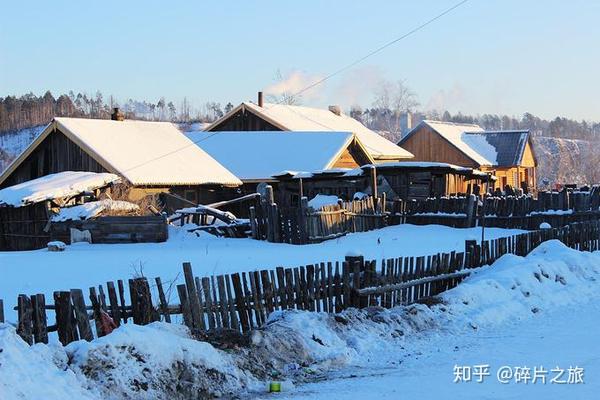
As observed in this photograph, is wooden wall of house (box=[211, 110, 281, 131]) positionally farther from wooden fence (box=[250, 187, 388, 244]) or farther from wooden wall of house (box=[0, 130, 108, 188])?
wooden fence (box=[250, 187, 388, 244])

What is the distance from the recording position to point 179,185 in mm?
33938

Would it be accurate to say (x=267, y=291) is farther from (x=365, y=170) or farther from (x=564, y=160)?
(x=564, y=160)

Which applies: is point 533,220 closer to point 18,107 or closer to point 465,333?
point 465,333

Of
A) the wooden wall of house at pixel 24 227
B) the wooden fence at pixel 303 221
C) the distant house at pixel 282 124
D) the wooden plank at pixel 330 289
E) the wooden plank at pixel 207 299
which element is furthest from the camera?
the distant house at pixel 282 124

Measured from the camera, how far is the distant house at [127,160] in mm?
33281

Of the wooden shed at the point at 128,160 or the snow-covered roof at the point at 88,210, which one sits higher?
the wooden shed at the point at 128,160

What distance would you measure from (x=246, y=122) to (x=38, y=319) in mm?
47620

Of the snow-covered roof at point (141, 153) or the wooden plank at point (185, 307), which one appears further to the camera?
the snow-covered roof at point (141, 153)

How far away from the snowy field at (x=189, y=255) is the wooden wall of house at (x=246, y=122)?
28.5 meters

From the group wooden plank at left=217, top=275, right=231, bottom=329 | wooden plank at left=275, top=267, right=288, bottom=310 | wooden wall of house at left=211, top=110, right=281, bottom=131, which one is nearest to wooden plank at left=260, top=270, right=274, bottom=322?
wooden plank at left=275, top=267, right=288, bottom=310

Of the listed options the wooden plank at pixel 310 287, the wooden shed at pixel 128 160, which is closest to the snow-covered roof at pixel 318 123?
the wooden shed at pixel 128 160

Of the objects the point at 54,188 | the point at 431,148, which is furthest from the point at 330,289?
the point at 431,148

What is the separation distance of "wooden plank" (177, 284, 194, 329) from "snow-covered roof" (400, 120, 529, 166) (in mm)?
54555

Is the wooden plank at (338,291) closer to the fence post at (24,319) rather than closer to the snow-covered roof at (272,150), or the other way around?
the fence post at (24,319)
